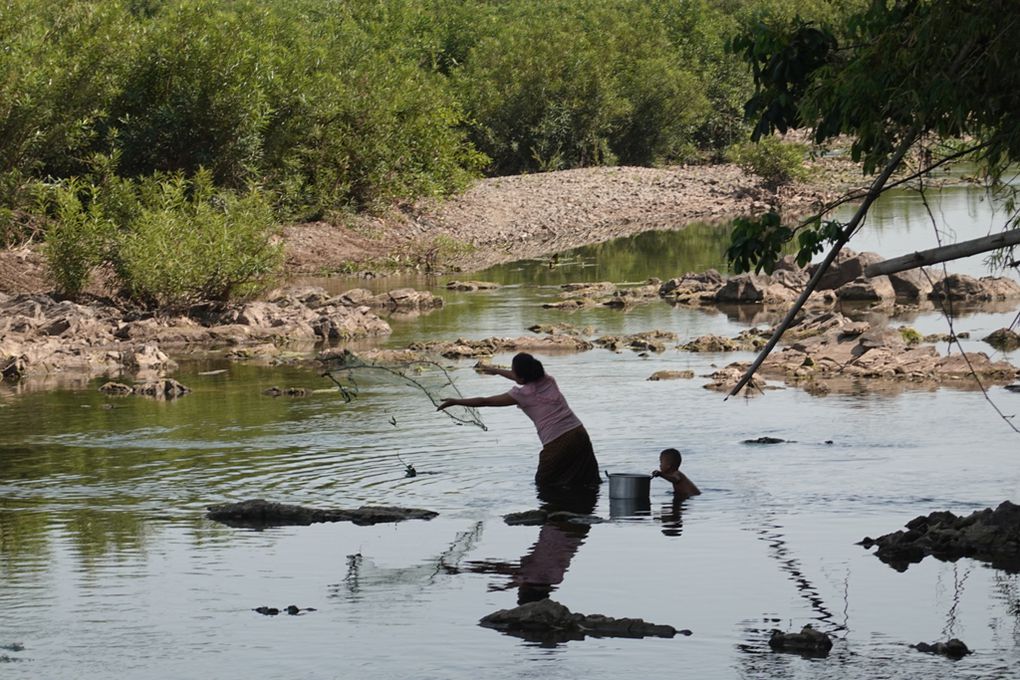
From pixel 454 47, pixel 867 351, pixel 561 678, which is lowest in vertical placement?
pixel 561 678

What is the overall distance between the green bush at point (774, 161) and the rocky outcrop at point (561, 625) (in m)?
41.7

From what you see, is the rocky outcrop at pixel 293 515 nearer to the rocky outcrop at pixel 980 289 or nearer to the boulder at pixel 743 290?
the boulder at pixel 743 290

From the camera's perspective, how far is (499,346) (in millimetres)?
22078

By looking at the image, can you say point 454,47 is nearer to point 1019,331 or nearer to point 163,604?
point 1019,331

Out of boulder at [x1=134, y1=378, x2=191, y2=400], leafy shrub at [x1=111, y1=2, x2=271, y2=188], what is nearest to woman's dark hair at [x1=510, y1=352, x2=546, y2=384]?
boulder at [x1=134, y1=378, x2=191, y2=400]

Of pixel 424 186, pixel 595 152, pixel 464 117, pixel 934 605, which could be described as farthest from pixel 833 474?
pixel 595 152

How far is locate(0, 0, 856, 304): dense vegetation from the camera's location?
2545 cm

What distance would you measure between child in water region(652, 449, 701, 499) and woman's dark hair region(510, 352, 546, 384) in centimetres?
116

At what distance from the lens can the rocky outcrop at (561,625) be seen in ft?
28.2

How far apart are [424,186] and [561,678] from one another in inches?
1273

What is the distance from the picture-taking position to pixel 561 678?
7832 millimetres

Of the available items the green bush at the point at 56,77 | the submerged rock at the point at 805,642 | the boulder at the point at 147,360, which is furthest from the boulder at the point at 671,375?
the green bush at the point at 56,77

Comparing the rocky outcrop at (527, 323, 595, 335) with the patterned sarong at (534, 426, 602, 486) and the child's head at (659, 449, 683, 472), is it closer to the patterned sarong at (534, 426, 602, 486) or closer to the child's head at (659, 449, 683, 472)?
the patterned sarong at (534, 426, 602, 486)

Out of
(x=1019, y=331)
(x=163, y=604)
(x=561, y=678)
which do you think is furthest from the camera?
(x=1019, y=331)
